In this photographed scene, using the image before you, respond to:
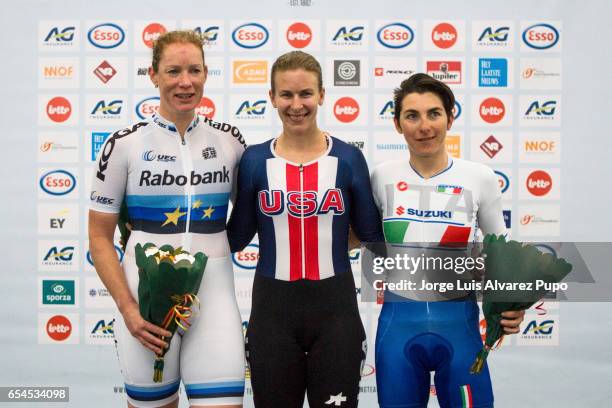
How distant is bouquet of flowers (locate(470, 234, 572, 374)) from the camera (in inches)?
74.5

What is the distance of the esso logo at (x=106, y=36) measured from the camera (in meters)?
3.44

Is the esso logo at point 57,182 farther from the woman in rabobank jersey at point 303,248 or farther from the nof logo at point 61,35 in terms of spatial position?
the woman in rabobank jersey at point 303,248

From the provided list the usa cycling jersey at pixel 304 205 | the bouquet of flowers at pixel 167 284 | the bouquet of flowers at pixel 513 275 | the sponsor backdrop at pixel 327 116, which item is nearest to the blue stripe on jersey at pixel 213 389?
the bouquet of flowers at pixel 167 284

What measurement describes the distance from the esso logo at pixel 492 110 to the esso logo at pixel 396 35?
0.60 meters

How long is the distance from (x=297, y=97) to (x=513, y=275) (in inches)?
38.4

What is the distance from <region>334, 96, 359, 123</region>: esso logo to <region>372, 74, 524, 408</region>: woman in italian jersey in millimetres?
1193

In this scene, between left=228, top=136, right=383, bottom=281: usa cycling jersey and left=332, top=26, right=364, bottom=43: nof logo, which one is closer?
left=228, top=136, right=383, bottom=281: usa cycling jersey

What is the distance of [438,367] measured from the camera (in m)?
2.10

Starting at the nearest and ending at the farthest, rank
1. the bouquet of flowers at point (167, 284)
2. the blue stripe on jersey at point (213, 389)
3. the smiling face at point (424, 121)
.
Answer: the bouquet of flowers at point (167, 284)
the blue stripe on jersey at point (213, 389)
the smiling face at point (424, 121)

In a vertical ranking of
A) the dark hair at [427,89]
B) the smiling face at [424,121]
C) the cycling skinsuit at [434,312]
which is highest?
the dark hair at [427,89]

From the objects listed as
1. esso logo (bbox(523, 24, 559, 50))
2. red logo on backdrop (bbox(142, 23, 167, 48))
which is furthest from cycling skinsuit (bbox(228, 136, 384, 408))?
esso logo (bbox(523, 24, 559, 50))

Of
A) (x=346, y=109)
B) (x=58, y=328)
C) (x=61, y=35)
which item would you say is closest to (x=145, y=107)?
(x=61, y=35)

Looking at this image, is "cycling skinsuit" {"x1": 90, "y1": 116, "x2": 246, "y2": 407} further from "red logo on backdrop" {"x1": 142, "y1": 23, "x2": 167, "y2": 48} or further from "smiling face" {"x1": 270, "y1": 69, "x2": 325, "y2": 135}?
"red logo on backdrop" {"x1": 142, "y1": 23, "x2": 167, "y2": 48}

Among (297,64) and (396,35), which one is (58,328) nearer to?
(297,64)
